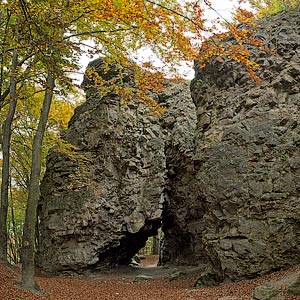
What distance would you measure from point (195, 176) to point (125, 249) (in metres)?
5.52

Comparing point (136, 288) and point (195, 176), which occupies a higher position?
point (195, 176)

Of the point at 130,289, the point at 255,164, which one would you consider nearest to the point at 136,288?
the point at 130,289

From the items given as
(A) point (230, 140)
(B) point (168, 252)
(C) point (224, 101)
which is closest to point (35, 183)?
(A) point (230, 140)

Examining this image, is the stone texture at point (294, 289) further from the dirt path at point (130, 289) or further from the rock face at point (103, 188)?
the rock face at point (103, 188)

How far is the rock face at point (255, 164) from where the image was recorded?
1017 centimetres

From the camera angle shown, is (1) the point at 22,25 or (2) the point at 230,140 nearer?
Result: (1) the point at 22,25

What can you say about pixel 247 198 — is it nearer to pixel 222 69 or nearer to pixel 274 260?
pixel 274 260

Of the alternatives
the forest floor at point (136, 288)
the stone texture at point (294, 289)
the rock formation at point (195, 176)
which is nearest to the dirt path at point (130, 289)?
the forest floor at point (136, 288)

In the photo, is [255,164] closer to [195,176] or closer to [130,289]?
[130,289]

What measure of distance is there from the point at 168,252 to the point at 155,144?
6.76 metres

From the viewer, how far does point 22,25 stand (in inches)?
237

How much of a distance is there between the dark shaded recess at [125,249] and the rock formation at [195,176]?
8cm

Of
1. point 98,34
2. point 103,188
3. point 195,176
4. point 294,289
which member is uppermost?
point 98,34

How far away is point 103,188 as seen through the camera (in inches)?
686
